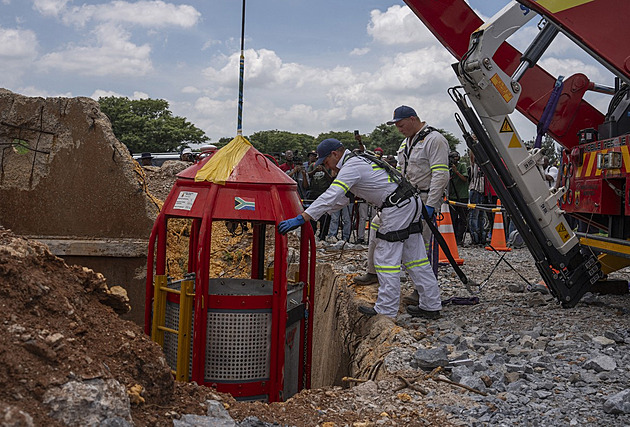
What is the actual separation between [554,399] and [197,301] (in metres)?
2.36

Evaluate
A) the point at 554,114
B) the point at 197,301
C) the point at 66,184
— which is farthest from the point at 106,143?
the point at 554,114

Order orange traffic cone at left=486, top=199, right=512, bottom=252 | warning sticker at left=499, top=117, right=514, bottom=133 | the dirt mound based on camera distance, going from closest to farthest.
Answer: the dirt mound
warning sticker at left=499, top=117, right=514, bottom=133
orange traffic cone at left=486, top=199, right=512, bottom=252

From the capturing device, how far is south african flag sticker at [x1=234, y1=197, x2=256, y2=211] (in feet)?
14.3

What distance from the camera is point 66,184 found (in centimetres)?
593

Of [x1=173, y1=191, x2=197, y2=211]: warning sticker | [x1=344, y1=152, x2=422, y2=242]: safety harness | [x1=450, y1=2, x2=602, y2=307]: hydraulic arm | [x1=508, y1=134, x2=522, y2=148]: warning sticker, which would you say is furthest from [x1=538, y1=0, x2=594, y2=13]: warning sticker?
[x1=173, y1=191, x2=197, y2=211]: warning sticker

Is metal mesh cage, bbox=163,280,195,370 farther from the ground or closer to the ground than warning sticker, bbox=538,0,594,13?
closer to the ground

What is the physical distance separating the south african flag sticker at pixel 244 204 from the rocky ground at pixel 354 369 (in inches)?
Result: 52.3

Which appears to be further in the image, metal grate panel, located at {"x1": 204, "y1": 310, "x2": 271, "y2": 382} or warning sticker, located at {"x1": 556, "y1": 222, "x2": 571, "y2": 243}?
warning sticker, located at {"x1": 556, "y1": 222, "x2": 571, "y2": 243}

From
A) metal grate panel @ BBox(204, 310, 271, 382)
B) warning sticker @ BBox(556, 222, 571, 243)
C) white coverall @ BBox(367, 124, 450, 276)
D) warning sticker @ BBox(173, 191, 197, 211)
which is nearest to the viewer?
metal grate panel @ BBox(204, 310, 271, 382)

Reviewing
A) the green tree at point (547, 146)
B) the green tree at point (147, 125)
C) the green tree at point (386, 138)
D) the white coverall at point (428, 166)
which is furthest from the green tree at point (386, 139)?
the white coverall at point (428, 166)

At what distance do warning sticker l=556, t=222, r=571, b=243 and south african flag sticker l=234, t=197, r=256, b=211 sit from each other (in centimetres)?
312

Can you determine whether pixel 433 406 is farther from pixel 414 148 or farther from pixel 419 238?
pixel 414 148

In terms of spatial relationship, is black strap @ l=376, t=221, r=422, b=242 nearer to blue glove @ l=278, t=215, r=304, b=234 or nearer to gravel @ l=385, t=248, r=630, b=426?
gravel @ l=385, t=248, r=630, b=426

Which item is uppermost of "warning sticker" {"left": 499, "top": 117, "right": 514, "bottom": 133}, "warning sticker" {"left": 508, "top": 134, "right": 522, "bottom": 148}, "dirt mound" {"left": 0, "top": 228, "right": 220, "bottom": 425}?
"warning sticker" {"left": 499, "top": 117, "right": 514, "bottom": 133}
